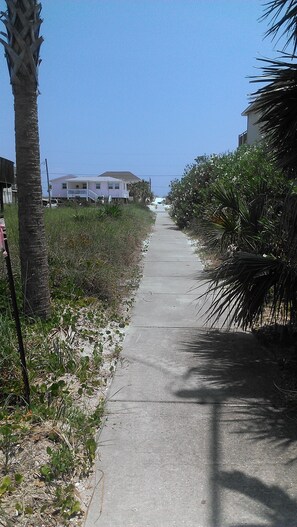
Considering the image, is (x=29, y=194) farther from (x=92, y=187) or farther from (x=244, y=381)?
(x=92, y=187)

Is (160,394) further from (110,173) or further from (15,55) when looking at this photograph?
(110,173)

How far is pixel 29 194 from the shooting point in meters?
5.70

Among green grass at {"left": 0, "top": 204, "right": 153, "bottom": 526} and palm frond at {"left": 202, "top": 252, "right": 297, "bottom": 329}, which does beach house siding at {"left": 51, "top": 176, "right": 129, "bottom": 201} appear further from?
palm frond at {"left": 202, "top": 252, "right": 297, "bottom": 329}

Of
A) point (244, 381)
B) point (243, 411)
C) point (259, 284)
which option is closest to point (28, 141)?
point (259, 284)

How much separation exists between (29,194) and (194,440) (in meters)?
3.30

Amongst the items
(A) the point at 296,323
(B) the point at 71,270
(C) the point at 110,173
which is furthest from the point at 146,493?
(C) the point at 110,173

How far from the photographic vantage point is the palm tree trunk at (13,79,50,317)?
568cm

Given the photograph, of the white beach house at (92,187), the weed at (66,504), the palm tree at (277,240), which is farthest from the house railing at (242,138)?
the white beach house at (92,187)

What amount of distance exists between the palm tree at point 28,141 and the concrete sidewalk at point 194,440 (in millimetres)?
1296

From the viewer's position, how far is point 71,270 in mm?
7738

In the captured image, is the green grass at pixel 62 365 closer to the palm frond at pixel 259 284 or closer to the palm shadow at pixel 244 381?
the palm shadow at pixel 244 381

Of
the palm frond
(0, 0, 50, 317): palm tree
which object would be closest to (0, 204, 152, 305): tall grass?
(0, 0, 50, 317): palm tree

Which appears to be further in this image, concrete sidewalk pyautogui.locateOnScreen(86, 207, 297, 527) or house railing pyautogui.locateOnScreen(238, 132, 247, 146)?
house railing pyautogui.locateOnScreen(238, 132, 247, 146)

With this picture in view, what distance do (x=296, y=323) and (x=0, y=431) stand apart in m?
3.40
